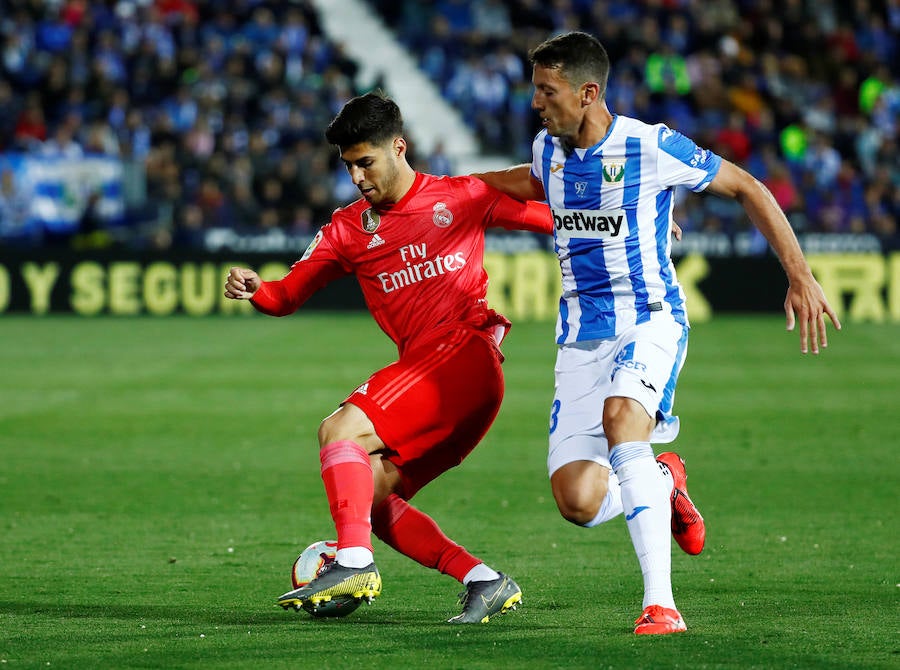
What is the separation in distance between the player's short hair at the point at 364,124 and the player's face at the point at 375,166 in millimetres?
29

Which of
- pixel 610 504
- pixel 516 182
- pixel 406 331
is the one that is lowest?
pixel 610 504

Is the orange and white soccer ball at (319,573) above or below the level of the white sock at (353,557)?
below

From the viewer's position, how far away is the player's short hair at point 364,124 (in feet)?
18.1

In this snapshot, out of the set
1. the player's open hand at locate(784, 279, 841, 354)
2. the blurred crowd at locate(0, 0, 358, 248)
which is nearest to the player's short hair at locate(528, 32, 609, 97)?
the player's open hand at locate(784, 279, 841, 354)

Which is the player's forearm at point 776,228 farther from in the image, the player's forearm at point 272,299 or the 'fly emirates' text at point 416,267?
the player's forearm at point 272,299

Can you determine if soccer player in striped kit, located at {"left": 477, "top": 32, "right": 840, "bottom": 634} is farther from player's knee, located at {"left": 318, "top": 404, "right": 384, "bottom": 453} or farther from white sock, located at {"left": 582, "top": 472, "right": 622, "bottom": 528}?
player's knee, located at {"left": 318, "top": 404, "right": 384, "bottom": 453}

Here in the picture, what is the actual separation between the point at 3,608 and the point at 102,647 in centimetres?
97

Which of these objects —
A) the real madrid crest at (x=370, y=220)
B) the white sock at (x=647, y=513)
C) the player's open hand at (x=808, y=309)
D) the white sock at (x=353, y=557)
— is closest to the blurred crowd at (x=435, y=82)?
the real madrid crest at (x=370, y=220)

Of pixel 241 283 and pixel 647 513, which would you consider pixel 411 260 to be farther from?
pixel 647 513

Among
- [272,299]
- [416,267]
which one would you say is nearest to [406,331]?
[416,267]

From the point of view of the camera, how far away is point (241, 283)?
5.57 m

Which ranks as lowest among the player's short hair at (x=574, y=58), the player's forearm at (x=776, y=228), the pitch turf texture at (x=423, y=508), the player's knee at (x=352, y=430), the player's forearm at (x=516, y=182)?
the pitch turf texture at (x=423, y=508)

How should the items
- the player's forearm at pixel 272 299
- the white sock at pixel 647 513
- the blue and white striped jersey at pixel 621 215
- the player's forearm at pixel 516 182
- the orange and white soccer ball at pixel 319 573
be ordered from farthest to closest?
the player's forearm at pixel 516 182 < the player's forearm at pixel 272 299 < the blue and white striped jersey at pixel 621 215 < the orange and white soccer ball at pixel 319 573 < the white sock at pixel 647 513

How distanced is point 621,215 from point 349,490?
1.43m
